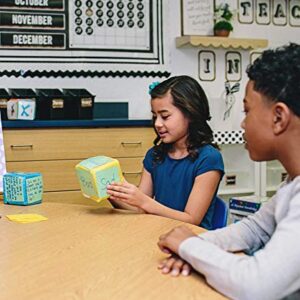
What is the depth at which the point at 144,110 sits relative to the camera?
12.2ft

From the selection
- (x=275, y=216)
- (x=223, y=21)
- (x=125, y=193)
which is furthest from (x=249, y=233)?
(x=223, y=21)

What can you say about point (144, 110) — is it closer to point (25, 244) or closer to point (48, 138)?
point (48, 138)

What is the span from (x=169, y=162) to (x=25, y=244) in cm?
82

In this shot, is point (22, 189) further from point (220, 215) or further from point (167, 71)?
point (167, 71)

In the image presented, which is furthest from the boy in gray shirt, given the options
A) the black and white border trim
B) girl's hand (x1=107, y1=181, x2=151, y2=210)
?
the black and white border trim

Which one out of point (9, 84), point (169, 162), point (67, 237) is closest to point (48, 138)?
point (9, 84)

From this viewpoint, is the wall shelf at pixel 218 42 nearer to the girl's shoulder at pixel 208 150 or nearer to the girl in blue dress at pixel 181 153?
the girl in blue dress at pixel 181 153

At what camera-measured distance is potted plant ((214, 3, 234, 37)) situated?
3.78m

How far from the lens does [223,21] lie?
149 inches

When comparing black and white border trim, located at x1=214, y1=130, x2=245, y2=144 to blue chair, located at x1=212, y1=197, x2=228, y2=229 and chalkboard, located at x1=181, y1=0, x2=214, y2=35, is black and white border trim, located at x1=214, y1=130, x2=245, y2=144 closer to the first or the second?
chalkboard, located at x1=181, y1=0, x2=214, y2=35

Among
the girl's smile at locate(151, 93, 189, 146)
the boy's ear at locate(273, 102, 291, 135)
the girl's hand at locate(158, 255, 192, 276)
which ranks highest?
the boy's ear at locate(273, 102, 291, 135)

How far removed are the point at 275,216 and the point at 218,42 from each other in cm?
282

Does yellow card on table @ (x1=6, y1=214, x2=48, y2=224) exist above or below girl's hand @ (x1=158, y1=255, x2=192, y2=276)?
below

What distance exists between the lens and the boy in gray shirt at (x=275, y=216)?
880 millimetres
